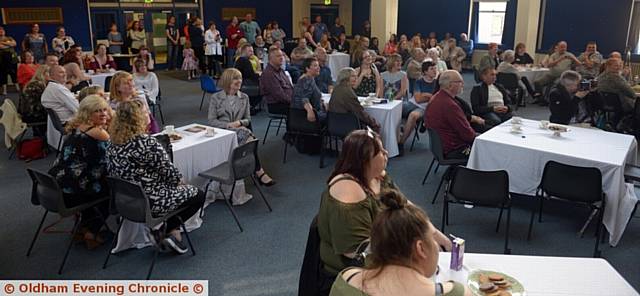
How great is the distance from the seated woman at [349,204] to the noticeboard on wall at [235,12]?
13.6 metres

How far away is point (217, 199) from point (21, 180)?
2.26 m

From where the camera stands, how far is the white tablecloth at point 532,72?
33.3 feet

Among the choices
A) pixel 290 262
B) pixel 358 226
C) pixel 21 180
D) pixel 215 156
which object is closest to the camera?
pixel 358 226

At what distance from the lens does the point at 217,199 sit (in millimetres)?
5074

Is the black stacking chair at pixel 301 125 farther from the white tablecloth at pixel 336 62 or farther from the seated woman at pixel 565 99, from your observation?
the white tablecloth at pixel 336 62

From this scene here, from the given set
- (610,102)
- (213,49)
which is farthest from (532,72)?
(213,49)

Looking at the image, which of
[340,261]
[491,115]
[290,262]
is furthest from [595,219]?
[340,261]

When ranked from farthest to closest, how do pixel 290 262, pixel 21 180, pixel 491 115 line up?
1. pixel 491 115
2. pixel 21 180
3. pixel 290 262

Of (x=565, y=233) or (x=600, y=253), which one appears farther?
(x=565, y=233)

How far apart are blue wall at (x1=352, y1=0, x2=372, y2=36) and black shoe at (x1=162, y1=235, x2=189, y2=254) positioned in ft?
46.1

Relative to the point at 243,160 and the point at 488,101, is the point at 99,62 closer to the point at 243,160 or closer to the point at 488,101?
the point at 243,160

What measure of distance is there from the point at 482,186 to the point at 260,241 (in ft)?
5.89

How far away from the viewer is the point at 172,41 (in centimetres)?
1395

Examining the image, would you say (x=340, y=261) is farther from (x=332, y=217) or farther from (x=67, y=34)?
(x=67, y=34)
